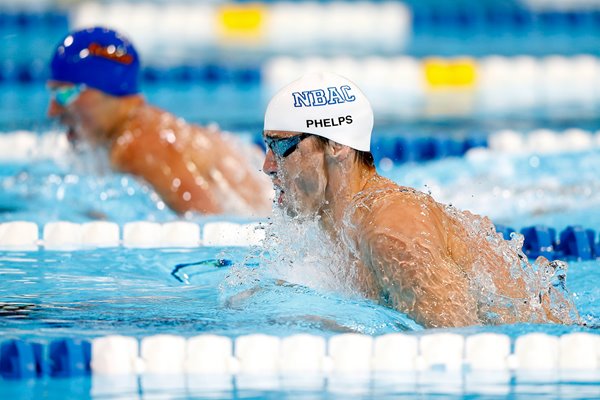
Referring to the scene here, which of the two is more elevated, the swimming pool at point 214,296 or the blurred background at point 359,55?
the blurred background at point 359,55

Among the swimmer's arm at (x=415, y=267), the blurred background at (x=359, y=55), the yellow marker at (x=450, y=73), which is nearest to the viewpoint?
the swimmer's arm at (x=415, y=267)

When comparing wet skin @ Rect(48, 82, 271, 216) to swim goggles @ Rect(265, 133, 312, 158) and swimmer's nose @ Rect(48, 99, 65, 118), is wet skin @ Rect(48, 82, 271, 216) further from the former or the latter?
swim goggles @ Rect(265, 133, 312, 158)

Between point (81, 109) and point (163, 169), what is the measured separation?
0.39 metres

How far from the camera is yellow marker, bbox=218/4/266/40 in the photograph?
8672 millimetres

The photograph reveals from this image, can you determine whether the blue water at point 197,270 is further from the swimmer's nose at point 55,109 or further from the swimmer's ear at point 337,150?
the swimmer's ear at point 337,150

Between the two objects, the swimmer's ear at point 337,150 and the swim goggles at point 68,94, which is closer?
the swimmer's ear at point 337,150

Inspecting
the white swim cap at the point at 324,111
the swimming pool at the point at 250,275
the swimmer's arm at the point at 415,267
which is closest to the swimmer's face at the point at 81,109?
the swimming pool at the point at 250,275

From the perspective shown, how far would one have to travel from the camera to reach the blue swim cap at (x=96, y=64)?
449cm

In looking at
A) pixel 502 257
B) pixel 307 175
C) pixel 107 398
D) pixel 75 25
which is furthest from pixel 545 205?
pixel 75 25

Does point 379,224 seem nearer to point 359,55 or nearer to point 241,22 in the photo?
point 359,55

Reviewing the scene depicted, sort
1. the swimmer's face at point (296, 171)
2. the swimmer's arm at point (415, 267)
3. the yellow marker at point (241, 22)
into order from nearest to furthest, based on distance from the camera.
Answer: the swimmer's arm at point (415, 267) → the swimmer's face at point (296, 171) → the yellow marker at point (241, 22)

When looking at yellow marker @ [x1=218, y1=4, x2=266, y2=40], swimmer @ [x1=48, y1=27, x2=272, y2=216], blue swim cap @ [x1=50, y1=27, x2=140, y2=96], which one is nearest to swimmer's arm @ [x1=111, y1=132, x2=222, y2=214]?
swimmer @ [x1=48, y1=27, x2=272, y2=216]

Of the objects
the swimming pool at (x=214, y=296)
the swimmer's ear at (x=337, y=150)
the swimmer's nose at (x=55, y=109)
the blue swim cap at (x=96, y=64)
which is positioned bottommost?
the swimming pool at (x=214, y=296)

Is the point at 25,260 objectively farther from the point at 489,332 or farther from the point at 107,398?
the point at 489,332
